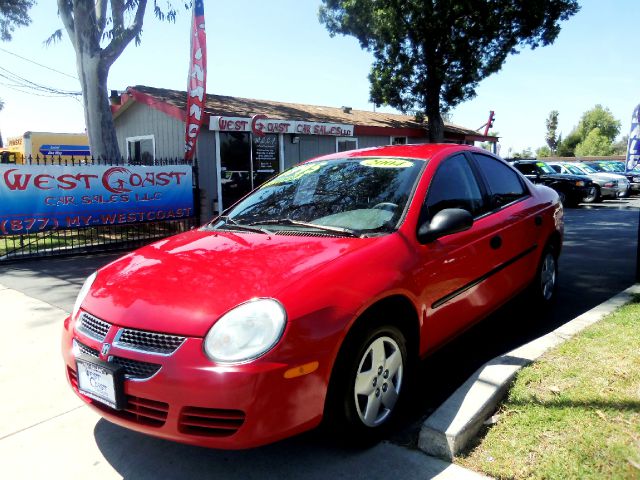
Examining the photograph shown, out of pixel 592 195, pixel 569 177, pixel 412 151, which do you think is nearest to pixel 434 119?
pixel 569 177

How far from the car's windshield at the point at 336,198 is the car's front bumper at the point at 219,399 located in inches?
41.8

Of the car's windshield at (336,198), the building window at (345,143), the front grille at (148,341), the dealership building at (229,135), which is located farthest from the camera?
the building window at (345,143)

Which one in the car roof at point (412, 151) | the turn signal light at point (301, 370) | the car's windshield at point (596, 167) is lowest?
the turn signal light at point (301, 370)

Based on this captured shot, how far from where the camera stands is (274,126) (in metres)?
13.4

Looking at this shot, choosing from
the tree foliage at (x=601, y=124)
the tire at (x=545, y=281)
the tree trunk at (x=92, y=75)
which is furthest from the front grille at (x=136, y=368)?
the tree foliage at (x=601, y=124)

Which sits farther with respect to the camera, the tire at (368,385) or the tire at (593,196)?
the tire at (593,196)

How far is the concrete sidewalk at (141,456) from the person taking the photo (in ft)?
7.84

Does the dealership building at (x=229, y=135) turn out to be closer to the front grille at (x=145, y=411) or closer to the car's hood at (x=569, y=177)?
the car's hood at (x=569, y=177)

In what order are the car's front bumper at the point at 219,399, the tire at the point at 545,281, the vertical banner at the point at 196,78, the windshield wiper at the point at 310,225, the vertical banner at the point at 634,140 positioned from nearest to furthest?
the car's front bumper at the point at 219,399 < the windshield wiper at the point at 310,225 < the tire at the point at 545,281 < the vertical banner at the point at 634,140 < the vertical banner at the point at 196,78

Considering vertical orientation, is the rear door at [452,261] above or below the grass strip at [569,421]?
above

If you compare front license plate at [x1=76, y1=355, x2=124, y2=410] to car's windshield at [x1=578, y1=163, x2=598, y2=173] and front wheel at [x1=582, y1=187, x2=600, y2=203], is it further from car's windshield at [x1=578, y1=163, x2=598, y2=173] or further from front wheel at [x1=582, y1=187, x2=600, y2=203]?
car's windshield at [x1=578, y1=163, x2=598, y2=173]

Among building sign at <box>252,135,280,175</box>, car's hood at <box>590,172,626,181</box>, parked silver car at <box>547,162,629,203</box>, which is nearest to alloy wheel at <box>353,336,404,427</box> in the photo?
building sign at <box>252,135,280,175</box>

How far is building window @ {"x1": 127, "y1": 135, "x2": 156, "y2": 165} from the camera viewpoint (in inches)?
567

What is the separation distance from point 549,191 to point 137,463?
4.45m
